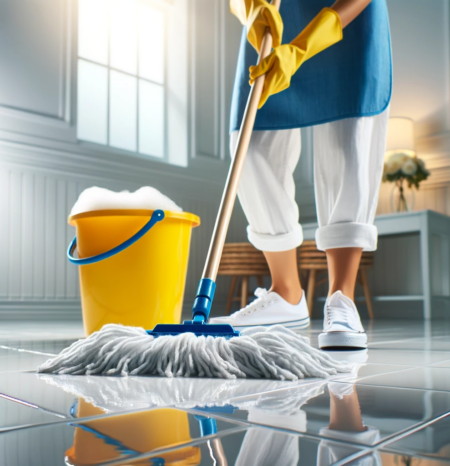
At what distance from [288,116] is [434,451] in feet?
3.26

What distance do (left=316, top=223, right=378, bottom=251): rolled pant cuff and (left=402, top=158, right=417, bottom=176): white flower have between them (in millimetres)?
1868

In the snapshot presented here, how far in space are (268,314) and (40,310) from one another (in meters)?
1.71

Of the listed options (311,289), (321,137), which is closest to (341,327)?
(321,137)

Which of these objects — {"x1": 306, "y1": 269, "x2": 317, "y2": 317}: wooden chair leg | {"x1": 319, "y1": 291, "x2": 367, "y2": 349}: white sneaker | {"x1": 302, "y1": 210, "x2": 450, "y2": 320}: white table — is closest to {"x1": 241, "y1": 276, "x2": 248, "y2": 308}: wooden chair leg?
{"x1": 306, "y1": 269, "x2": 317, "y2": 317}: wooden chair leg

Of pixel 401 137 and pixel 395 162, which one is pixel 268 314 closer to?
pixel 395 162

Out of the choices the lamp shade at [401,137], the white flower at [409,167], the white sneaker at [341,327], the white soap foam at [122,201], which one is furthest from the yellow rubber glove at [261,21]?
the lamp shade at [401,137]

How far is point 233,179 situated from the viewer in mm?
849

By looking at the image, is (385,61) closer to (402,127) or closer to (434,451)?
(434,451)

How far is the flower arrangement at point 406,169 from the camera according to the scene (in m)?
2.79

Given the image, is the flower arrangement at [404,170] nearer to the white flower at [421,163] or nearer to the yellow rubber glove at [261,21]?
the white flower at [421,163]

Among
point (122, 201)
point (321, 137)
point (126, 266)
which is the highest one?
point (321, 137)

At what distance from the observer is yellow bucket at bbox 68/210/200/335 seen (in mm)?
1051

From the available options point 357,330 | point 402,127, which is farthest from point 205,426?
point 402,127

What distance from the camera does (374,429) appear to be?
1.08 ft
